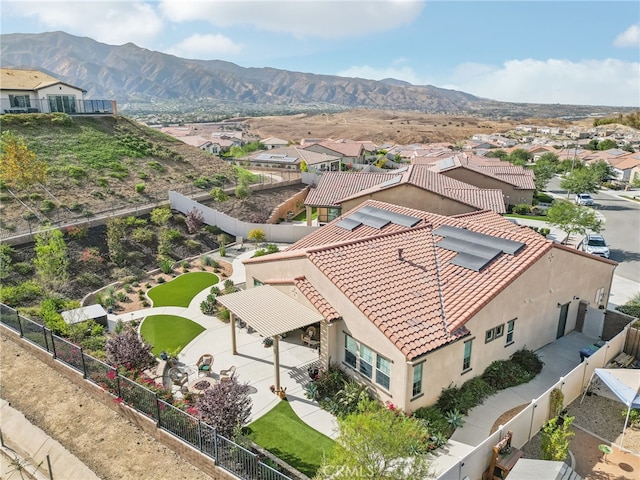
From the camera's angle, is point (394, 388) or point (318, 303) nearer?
point (394, 388)

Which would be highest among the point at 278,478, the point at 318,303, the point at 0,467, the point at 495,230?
the point at 495,230

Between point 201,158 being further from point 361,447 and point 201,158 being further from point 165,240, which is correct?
point 361,447

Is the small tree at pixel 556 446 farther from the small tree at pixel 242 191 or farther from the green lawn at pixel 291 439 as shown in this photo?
the small tree at pixel 242 191

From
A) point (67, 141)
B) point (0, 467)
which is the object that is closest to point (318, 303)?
point (0, 467)

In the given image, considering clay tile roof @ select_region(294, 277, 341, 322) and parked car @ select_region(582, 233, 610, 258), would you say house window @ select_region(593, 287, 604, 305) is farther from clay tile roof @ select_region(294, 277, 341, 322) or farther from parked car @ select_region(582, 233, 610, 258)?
clay tile roof @ select_region(294, 277, 341, 322)

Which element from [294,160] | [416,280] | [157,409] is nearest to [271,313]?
[157,409]
